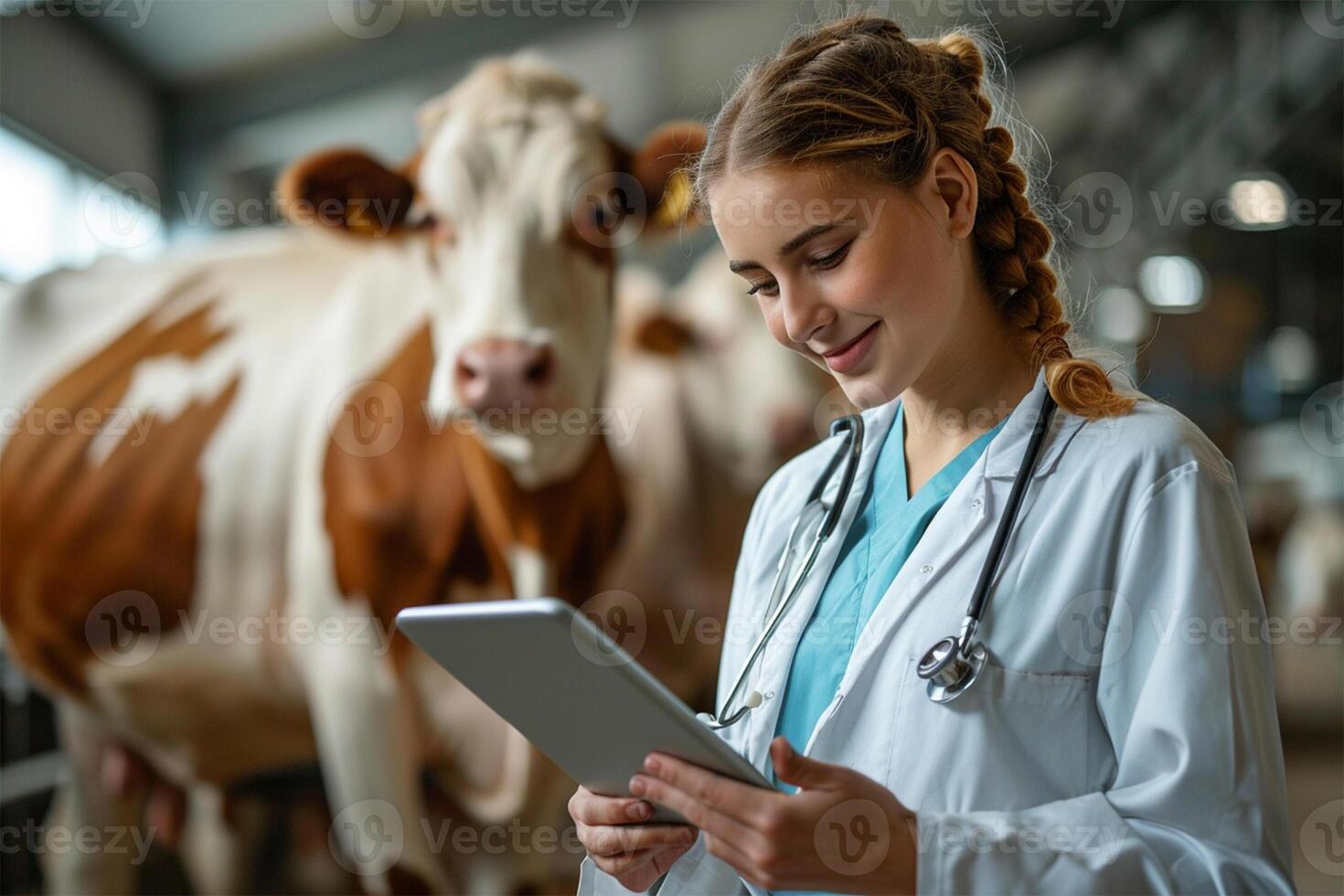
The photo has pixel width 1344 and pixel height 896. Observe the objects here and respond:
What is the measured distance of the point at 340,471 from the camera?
1463 millimetres

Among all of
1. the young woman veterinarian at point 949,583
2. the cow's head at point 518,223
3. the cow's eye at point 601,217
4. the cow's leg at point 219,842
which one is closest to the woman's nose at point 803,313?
the young woman veterinarian at point 949,583

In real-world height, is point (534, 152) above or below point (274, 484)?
above

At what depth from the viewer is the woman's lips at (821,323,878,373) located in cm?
59

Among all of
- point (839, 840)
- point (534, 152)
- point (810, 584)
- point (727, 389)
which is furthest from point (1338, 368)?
point (839, 840)

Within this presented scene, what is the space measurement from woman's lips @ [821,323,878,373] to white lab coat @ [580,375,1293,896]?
8 cm

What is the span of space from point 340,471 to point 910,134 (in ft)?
3.36

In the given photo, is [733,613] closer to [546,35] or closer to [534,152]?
[534,152]

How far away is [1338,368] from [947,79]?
2.64 meters

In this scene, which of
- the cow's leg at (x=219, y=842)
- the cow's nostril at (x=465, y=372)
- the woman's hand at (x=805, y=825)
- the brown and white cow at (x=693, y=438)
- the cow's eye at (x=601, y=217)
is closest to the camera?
the woman's hand at (x=805, y=825)

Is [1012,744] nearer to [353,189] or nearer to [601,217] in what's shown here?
[601,217]

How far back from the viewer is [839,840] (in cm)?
47

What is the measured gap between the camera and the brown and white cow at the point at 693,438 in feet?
4.83

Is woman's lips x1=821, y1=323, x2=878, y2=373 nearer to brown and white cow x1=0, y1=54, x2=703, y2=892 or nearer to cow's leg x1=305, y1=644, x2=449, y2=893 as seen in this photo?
brown and white cow x1=0, y1=54, x2=703, y2=892

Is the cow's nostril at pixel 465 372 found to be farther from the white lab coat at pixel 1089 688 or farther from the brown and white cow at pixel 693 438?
the white lab coat at pixel 1089 688
